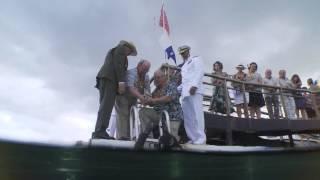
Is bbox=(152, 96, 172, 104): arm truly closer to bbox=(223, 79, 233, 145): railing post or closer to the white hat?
the white hat

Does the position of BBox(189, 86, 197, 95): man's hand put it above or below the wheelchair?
above

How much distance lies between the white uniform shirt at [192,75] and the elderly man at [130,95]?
548 millimetres

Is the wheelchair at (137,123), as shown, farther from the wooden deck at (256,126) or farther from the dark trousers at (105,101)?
the wooden deck at (256,126)

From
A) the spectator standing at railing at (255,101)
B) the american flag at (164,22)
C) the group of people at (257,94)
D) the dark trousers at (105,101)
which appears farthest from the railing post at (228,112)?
the dark trousers at (105,101)

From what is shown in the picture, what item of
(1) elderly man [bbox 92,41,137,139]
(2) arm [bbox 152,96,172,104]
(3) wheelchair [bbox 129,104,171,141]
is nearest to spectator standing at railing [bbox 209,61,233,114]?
(2) arm [bbox 152,96,172,104]

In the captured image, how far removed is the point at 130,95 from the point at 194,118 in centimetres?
94

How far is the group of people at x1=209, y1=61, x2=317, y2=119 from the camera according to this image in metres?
7.54

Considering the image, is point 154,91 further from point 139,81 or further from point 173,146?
point 173,146

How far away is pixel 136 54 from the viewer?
19.4 ft

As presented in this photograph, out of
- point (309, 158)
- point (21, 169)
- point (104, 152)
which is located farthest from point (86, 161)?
point (309, 158)

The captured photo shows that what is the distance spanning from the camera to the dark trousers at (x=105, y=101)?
212 inches

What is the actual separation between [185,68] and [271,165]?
177 centimetres

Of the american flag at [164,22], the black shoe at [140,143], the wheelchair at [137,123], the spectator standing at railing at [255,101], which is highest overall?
the american flag at [164,22]

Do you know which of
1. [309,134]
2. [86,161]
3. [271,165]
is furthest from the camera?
[309,134]
